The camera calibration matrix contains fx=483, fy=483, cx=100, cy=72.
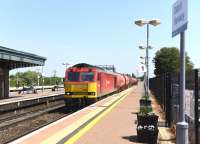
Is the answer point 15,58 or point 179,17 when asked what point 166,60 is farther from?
point 179,17

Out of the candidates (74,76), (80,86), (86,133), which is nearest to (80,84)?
(80,86)

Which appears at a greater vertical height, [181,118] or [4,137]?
[181,118]

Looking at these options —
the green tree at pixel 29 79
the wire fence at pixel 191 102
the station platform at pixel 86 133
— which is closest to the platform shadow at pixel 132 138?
the station platform at pixel 86 133

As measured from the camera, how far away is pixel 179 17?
8281mm

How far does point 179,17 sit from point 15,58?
1538 inches

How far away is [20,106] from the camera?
125 feet

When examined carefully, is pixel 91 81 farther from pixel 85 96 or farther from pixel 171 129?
pixel 171 129

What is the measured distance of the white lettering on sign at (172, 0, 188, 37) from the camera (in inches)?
311

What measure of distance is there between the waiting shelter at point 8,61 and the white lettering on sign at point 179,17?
3492 centimetres

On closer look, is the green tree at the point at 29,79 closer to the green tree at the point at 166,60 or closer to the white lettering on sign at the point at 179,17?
the green tree at the point at 166,60

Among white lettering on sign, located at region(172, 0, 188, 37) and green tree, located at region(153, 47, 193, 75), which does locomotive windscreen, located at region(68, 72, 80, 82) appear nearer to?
white lettering on sign, located at region(172, 0, 188, 37)

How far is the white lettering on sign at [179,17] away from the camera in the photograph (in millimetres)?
7910

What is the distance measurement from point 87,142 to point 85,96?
64.1ft

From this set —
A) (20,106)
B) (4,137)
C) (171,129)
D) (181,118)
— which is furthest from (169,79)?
(20,106)
